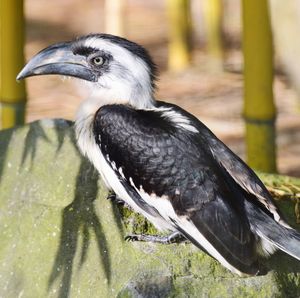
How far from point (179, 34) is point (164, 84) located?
0.34 m

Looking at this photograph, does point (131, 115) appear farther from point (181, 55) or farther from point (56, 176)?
point (181, 55)

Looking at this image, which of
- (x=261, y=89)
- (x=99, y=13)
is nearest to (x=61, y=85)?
(x=99, y=13)

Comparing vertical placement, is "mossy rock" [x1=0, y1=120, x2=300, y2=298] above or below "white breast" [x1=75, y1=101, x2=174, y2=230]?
below

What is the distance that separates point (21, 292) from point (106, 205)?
0.34 meters

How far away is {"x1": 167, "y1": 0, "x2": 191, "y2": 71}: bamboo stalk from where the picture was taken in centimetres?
573

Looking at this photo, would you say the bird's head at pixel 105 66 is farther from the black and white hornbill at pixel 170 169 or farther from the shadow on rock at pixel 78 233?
the shadow on rock at pixel 78 233

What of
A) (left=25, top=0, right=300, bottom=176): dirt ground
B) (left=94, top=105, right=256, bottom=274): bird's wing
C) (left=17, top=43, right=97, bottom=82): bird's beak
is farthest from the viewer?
(left=25, top=0, right=300, bottom=176): dirt ground

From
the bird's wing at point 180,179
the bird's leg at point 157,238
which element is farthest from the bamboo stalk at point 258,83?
the bird's leg at point 157,238

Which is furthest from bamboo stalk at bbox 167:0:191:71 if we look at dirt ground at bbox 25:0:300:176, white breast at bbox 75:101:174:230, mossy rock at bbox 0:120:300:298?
white breast at bbox 75:101:174:230

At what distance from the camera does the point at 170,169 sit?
2.42m

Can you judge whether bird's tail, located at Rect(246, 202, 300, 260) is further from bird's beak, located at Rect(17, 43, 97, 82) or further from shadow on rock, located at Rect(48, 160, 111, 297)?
bird's beak, located at Rect(17, 43, 97, 82)

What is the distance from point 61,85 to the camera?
609 cm

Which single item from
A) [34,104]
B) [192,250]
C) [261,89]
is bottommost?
[34,104]

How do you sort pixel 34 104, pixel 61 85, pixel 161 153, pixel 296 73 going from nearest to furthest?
pixel 161 153
pixel 296 73
pixel 34 104
pixel 61 85
